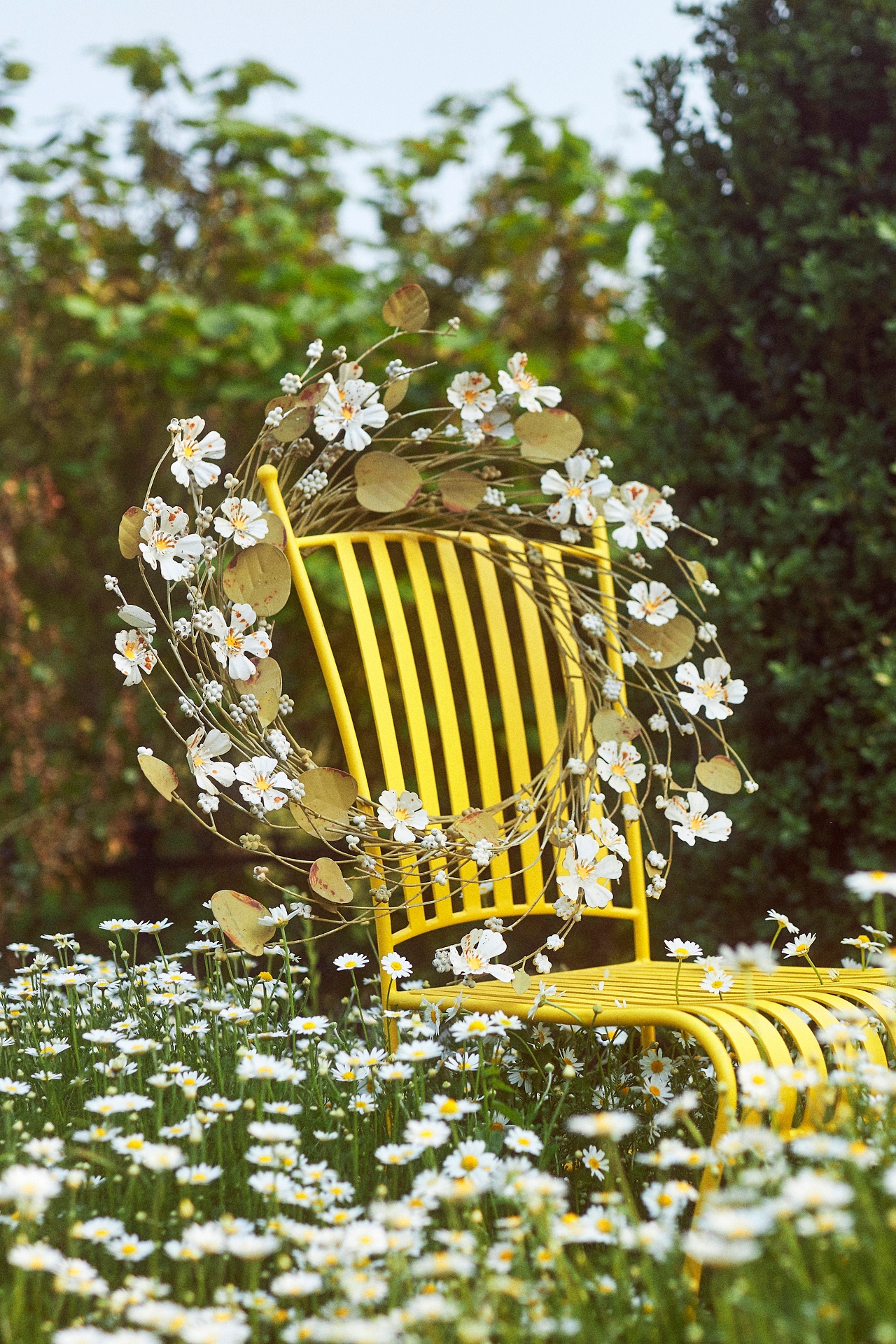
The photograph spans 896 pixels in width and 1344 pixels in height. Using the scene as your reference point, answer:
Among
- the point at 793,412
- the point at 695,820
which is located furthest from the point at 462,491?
the point at 793,412

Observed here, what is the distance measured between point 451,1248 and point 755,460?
6.25 ft

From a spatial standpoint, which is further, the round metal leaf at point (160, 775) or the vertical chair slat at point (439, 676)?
the vertical chair slat at point (439, 676)

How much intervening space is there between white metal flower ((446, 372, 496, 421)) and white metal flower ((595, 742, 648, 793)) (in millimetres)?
576

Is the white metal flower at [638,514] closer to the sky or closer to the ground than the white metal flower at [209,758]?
closer to the sky

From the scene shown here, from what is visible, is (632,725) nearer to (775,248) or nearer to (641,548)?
(641,548)

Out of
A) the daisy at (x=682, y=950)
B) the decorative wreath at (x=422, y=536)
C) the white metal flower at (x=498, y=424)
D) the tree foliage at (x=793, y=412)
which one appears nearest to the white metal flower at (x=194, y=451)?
the decorative wreath at (x=422, y=536)

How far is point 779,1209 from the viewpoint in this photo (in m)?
0.96

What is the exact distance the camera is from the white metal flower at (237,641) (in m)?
1.76

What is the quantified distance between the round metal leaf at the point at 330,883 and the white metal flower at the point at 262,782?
11cm

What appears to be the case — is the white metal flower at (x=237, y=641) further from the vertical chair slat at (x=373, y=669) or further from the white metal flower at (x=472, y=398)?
the white metal flower at (x=472, y=398)

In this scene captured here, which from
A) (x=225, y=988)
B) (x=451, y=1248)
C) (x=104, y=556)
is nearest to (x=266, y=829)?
(x=104, y=556)

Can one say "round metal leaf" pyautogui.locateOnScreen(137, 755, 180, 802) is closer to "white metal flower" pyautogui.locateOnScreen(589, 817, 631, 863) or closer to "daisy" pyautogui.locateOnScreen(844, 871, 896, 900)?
"white metal flower" pyautogui.locateOnScreen(589, 817, 631, 863)

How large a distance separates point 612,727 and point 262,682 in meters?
0.56

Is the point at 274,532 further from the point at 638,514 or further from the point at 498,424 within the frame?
the point at 638,514
